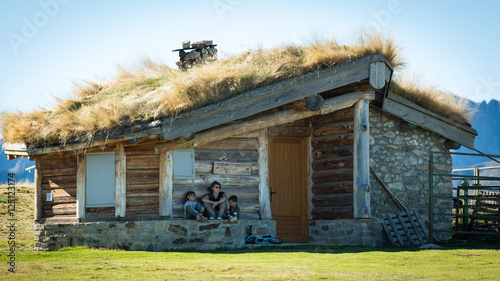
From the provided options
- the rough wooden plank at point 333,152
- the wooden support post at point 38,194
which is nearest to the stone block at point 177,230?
the wooden support post at point 38,194

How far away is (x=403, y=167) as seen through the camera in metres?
15.9

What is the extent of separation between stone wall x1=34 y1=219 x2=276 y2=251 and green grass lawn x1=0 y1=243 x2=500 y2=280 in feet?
1.73

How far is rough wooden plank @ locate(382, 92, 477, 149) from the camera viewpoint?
51.3 ft

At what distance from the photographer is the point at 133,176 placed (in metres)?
13.7

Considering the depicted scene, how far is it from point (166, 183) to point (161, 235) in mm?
1221

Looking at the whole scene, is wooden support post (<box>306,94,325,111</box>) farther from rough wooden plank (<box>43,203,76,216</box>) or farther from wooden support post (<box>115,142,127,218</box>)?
rough wooden plank (<box>43,203,76,216</box>)

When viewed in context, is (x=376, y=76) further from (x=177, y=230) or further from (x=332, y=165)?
(x=177, y=230)

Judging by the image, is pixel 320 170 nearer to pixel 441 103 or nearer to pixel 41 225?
pixel 441 103

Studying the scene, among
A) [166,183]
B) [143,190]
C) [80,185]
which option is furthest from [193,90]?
[80,185]

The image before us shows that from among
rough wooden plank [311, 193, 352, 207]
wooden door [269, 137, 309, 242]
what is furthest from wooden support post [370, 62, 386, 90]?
wooden door [269, 137, 309, 242]

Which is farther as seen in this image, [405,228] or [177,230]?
[405,228]

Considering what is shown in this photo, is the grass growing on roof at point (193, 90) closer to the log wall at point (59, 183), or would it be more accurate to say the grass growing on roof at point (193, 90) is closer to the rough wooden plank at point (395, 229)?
the log wall at point (59, 183)

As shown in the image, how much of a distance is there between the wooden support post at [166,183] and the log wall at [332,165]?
13.3 ft

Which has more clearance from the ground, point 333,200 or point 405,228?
point 333,200
